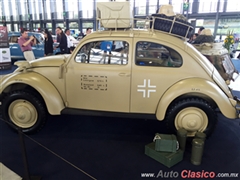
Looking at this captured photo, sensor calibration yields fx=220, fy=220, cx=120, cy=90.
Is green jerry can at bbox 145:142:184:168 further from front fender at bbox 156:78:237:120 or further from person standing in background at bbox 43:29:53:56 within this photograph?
person standing in background at bbox 43:29:53:56

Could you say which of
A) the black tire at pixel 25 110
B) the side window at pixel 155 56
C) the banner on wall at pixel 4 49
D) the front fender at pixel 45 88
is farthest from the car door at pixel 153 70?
the banner on wall at pixel 4 49

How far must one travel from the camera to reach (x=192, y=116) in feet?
11.5

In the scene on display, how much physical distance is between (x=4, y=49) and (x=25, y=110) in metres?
5.96

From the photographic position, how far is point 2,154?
3320 millimetres

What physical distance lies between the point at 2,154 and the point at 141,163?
2085mm

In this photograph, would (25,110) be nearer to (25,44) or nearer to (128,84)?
(128,84)

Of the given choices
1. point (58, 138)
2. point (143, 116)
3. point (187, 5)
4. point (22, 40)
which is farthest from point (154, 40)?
point (187, 5)

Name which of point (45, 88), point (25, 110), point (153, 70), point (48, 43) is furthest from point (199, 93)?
point (48, 43)

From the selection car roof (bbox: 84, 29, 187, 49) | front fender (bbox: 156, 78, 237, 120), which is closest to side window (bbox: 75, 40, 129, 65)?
car roof (bbox: 84, 29, 187, 49)

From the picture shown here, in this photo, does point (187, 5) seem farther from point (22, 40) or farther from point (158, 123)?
point (158, 123)

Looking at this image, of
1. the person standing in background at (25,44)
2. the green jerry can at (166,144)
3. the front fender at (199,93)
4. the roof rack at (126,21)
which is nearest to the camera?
the green jerry can at (166,144)

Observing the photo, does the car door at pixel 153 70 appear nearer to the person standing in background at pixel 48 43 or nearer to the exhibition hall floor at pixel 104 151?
the exhibition hall floor at pixel 104 151

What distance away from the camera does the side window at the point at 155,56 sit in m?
3.49

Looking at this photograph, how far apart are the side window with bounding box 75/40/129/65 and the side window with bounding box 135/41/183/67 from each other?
0.76 ft
